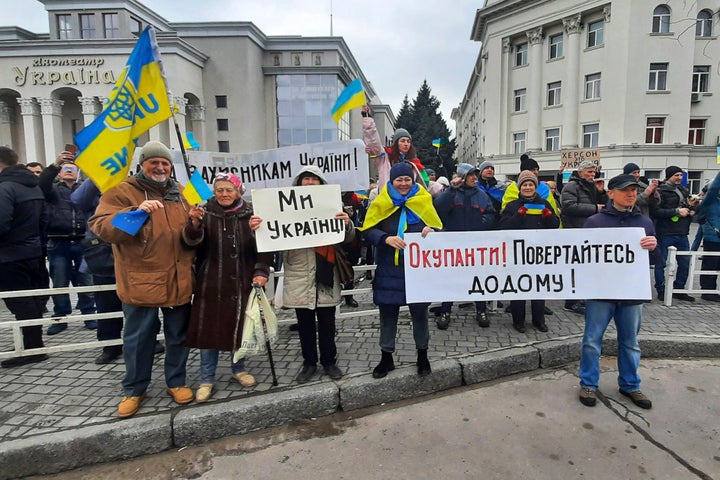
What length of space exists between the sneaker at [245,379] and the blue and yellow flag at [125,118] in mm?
2037

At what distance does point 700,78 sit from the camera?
28.2 meters

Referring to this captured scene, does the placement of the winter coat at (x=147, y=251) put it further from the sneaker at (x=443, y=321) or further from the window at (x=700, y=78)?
the window at (x=700, y=78)

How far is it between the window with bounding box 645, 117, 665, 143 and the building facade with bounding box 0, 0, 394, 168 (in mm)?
23911

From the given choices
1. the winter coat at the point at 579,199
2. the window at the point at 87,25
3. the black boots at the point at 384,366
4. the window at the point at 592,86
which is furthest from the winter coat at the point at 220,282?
the window at the point at 87,25

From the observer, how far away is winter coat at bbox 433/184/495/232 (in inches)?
216

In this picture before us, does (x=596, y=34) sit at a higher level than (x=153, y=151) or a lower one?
higher

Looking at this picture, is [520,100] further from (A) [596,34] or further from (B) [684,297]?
(B) [684,297]

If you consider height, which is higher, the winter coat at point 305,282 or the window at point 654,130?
the window at point 654,130

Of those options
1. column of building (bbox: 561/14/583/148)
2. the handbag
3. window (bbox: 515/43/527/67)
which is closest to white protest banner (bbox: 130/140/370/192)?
the handbag

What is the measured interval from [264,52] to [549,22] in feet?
85.1

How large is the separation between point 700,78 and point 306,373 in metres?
36.0

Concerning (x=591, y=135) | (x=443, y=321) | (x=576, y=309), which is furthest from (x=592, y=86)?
(x=443, y=321)

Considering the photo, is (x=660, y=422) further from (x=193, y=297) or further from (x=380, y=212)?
(x=193, y=297)

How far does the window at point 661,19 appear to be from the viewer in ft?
89.4
